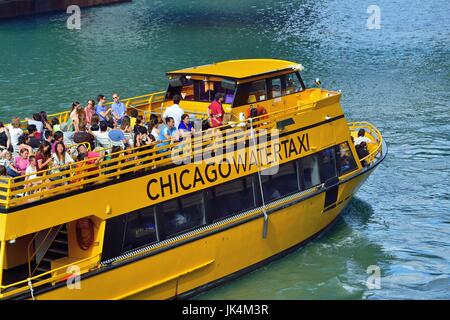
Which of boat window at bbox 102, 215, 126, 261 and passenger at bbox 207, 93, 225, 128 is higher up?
passenger at bbox 207, 93, 225, 128

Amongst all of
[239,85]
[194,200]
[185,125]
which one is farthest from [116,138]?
[239,85]

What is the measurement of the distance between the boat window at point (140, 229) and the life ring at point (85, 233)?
0.59 m

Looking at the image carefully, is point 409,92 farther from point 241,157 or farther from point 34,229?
point 34,229

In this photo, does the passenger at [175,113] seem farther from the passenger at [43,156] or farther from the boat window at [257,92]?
the passenger at [43,156]

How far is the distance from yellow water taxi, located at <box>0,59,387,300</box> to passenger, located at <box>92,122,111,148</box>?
1.04 meters

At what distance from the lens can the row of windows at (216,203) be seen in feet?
48.2

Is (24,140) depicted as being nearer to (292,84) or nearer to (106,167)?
(106,167)

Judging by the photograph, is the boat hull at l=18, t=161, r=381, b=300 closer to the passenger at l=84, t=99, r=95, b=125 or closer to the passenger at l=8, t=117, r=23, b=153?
the passenger at l=8, t=117, r=23, b=153

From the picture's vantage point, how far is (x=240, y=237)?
16.4 meters

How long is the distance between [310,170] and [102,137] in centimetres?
437

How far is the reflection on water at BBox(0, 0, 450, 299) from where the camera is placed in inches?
719

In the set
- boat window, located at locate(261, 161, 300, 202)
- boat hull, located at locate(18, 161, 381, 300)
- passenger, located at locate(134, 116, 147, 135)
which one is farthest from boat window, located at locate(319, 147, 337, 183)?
passenger, located at locate(134, 116, 147, 135)

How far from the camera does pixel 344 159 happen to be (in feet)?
62.1

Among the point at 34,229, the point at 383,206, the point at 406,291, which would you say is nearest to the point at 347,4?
the point at 383,206
